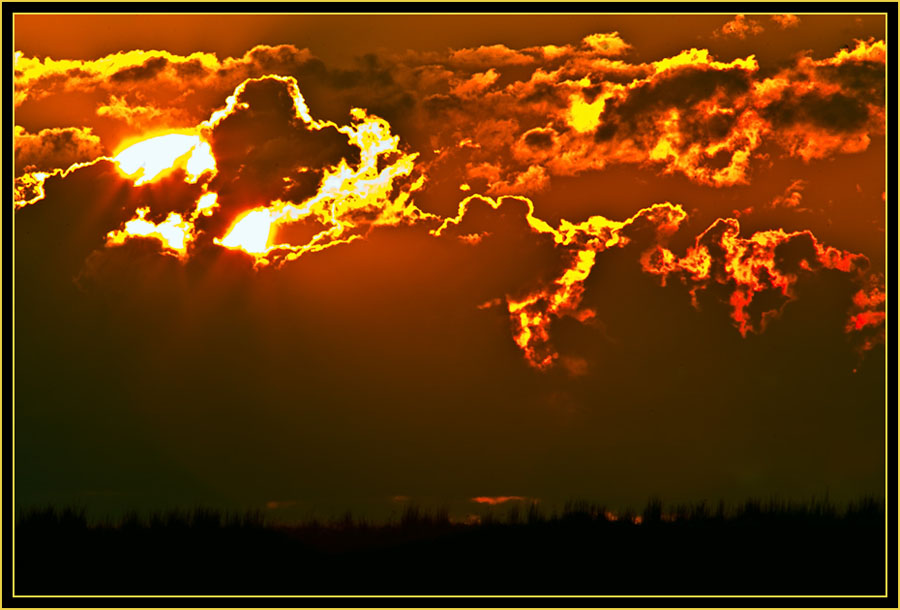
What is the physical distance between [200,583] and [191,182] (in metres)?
4.80

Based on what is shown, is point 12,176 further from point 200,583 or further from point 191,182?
point 200,583

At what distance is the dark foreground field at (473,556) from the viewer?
82.5 ft

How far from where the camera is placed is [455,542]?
1013 inches

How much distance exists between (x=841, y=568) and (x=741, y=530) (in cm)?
123

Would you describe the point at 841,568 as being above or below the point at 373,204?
below

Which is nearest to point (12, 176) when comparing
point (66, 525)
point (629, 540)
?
point (66, 525)

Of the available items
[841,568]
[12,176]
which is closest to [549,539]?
[841,568]

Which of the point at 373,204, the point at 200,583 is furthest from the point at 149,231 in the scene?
the point at 200,583

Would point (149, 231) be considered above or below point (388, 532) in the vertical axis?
above

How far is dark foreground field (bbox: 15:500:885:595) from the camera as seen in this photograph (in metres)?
25.2

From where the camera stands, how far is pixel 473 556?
83.8 feet

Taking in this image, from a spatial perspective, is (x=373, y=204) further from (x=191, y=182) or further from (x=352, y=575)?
(x=352, y=575)

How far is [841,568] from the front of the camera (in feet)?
84.3

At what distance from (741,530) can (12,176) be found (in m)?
9.49
